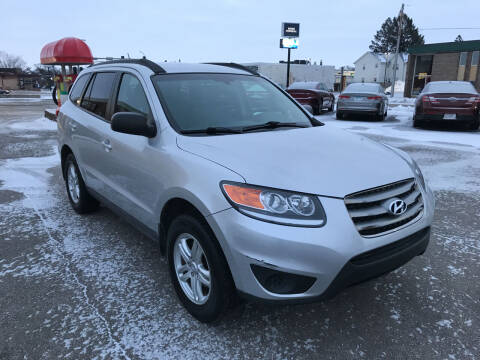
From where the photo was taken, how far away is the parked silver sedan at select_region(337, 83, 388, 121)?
13.9 metres

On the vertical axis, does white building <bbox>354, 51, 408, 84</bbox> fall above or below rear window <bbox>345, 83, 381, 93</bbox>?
above

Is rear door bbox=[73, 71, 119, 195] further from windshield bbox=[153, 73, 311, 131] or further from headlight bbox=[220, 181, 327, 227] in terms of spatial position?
headlight bbox=[220, 181, 327, 227]

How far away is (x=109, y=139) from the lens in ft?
11.4

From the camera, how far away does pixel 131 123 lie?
276 cm

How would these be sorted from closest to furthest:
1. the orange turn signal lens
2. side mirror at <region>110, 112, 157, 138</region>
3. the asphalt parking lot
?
the orange turn signal lens, the asphalt parking lot, side mirror at <region>110, 112, 157, 138</region>

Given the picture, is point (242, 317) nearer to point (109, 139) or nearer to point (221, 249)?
point (221, 249)

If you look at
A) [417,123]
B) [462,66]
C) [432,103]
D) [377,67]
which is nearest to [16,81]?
[377,67]

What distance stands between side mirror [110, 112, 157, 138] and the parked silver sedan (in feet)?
40.8

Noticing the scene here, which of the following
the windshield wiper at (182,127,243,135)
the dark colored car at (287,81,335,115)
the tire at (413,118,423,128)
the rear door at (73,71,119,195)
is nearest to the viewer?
the windshield wiper at (182,127,243,135)

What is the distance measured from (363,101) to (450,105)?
327cm

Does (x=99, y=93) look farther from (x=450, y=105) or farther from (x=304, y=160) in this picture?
(x=450, y=105)

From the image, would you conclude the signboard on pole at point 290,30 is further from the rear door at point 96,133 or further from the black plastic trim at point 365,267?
the black plastic trim at point 365,267

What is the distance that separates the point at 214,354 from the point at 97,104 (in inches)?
111

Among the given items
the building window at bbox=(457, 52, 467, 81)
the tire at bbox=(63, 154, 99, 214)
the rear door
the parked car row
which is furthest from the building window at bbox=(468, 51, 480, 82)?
the tire at bbox=(63, 154, 99, 214)
